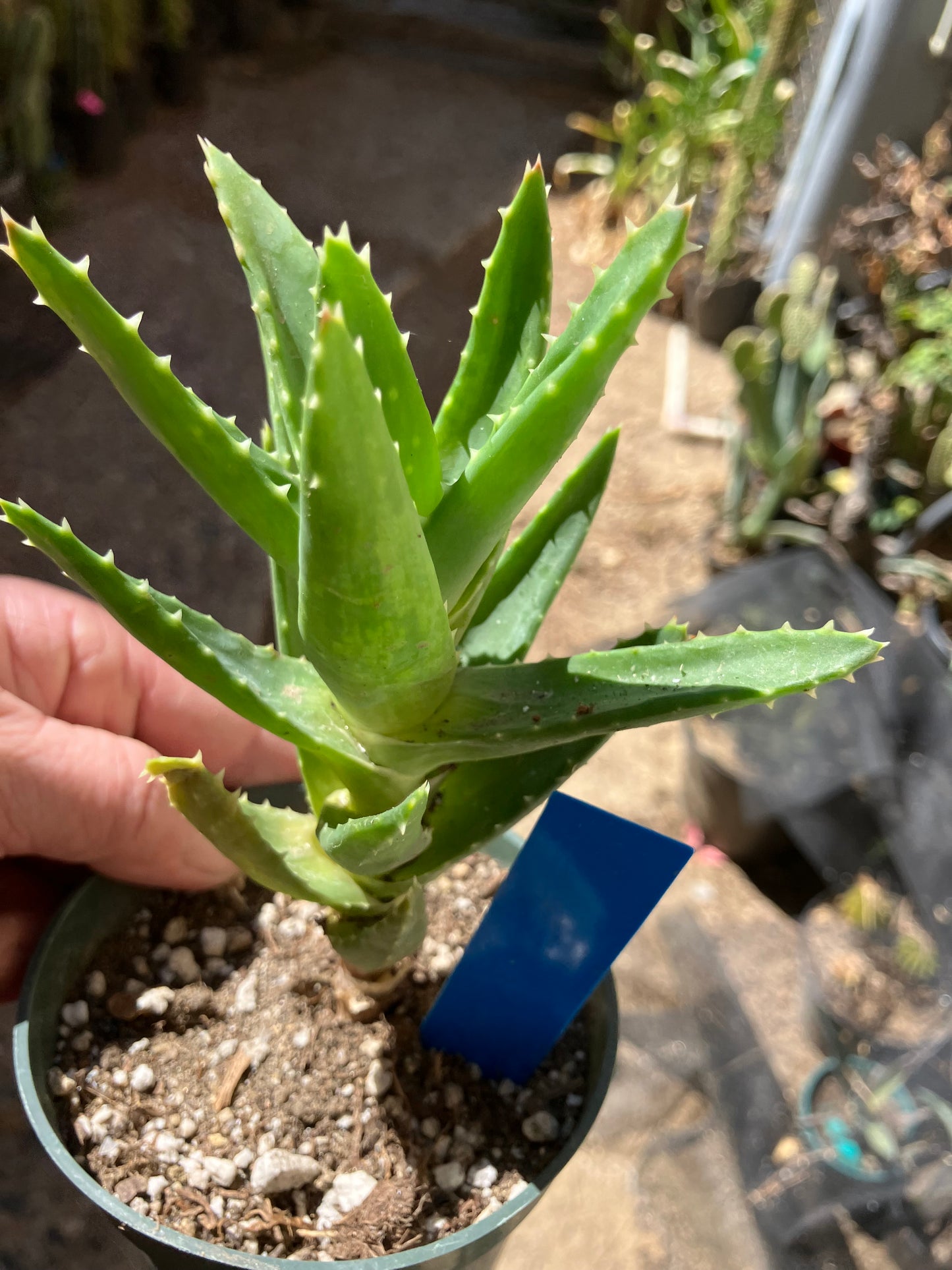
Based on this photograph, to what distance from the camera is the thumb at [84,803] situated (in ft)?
1.74

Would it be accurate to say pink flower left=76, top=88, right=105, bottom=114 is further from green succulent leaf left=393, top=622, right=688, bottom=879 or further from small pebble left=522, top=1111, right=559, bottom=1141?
small pebble left=522, top=1111, right=559, bottom=1141

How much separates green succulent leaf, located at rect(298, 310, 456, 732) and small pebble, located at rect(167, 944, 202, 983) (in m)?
0.29

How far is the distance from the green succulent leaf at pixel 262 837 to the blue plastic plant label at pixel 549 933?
0.08m

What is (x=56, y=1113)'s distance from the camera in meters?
0.53

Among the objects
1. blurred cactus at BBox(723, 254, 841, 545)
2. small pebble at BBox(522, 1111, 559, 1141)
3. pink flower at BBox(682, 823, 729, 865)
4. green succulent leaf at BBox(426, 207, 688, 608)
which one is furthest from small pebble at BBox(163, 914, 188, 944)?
blurred cactus at BBox(723, 254, 841, 545)

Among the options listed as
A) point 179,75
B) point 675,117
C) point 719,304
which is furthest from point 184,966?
point 675,117

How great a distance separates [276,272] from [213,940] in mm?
419

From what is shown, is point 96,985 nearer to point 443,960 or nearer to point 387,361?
point 443,960

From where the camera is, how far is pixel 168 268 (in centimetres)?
58

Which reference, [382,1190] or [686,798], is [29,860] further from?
[686,798]

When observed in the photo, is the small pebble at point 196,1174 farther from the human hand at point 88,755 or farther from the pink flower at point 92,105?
the pink flower at point 92,105

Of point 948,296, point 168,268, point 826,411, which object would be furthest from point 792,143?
point 168,268

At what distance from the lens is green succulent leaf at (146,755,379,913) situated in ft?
1.25

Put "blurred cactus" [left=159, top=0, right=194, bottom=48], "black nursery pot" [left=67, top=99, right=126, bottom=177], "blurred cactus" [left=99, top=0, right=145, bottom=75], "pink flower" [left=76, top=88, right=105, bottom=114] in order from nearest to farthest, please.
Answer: "black nursery pot" [left=67, top=99, right=126, bottom=177] < "pink flower" [left=76, top=88, right=105, bottom=114] < "blurred cactus" [left=159, top=0, right=194, bottom=48] < "blurred cactus" [left=99, top=0, right=145, bottom=75]
